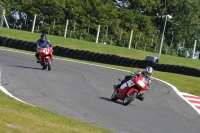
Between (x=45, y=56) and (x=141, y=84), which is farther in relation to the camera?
(x=45, y=56)

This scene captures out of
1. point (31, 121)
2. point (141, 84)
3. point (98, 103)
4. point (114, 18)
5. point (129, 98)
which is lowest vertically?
point (98, 103)

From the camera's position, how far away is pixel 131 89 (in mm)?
14086

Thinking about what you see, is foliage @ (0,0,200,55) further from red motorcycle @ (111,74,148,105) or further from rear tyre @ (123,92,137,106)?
rear tyre @ (123,92,137,106)

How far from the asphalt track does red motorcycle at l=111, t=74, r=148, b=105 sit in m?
0.19

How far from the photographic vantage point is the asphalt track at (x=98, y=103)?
1115cm

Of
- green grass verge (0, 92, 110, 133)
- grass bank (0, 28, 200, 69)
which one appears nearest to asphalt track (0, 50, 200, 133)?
green grass verge (0, 92, 110, 133)

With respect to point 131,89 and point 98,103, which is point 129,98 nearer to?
point 131,89

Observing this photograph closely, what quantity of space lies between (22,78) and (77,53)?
14.1m

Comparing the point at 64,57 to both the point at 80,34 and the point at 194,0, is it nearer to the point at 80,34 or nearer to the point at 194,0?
the point at 80,34

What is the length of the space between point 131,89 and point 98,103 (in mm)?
1174

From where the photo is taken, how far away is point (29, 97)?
12.4 metres

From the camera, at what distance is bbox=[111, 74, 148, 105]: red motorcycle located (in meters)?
14.0

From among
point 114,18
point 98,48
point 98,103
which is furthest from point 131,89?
point 114,18

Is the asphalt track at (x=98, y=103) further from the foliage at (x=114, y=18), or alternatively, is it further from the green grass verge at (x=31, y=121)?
the foliage at (x=114, y=18)
